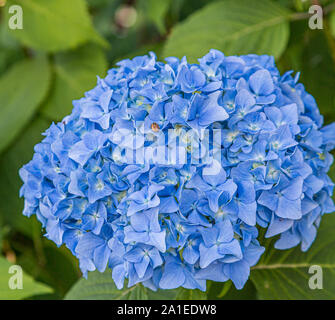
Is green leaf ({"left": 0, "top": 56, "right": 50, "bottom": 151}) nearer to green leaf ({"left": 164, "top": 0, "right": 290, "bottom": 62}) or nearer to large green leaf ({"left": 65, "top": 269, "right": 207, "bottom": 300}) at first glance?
green leaf ({"left": 164, "top": 0, "right": 290, "bottom": 62})

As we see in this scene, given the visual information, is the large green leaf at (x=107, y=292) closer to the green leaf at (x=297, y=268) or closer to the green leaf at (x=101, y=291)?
the green leaf at (x=101, y=291)

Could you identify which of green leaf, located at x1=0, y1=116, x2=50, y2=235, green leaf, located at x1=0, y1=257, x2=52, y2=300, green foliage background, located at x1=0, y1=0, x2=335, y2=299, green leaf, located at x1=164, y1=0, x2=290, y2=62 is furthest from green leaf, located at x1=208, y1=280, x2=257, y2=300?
green leaf, located at x1=0, y1=116, x2=50, y2=235

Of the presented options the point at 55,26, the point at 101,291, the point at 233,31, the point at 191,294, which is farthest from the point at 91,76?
the point at 191,294

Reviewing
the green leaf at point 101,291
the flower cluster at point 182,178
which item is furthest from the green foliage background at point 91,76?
the flower cluster at point 182,178

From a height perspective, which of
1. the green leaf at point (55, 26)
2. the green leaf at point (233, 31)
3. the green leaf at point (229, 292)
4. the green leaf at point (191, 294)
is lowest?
the green leaf at point (191, 294)

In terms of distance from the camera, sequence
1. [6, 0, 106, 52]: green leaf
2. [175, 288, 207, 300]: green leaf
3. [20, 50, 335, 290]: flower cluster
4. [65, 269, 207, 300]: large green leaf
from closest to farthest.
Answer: [20, 50, 335, 290]: flower cluster → [175, 288, 207, 300]: green leaf → [65, 269, 207, 300]: large green leaf → [6, 0, 106, 52]: green leaf
